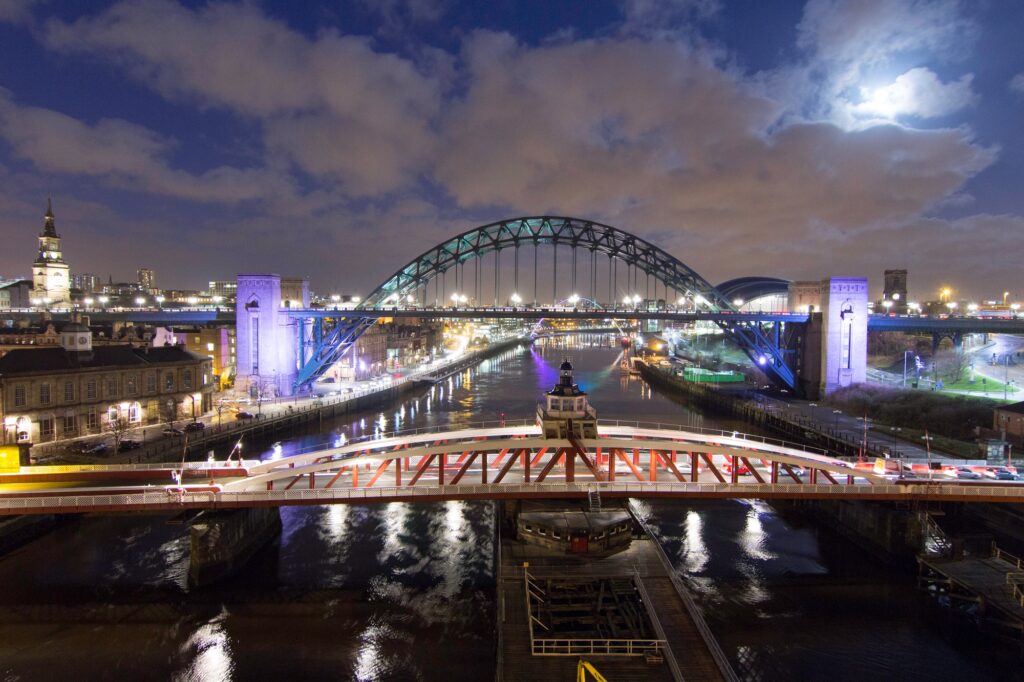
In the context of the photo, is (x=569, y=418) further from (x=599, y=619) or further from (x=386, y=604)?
(x=386, y=604)

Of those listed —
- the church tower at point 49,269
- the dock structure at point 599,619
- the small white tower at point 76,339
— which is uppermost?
the church tower at point 49,269

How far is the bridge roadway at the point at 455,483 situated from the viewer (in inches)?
691

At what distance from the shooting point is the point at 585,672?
433 inches

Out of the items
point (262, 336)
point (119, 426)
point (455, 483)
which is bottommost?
point (119, 426)

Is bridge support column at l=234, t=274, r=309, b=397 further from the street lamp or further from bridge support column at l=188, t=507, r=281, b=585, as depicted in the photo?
the street lamp

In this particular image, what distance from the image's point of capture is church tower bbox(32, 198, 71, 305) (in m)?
86.8

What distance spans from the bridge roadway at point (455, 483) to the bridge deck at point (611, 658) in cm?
222

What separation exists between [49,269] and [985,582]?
352 feet

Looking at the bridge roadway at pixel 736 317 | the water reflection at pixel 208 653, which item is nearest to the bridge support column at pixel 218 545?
the water reflection at pixel 208 653

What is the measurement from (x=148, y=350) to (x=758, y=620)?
118 feet

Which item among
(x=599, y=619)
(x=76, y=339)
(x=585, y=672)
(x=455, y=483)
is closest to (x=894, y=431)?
(x=455, y=483)

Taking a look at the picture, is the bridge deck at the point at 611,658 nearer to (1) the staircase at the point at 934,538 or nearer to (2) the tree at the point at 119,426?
(1) the staircase at the point at 934,538

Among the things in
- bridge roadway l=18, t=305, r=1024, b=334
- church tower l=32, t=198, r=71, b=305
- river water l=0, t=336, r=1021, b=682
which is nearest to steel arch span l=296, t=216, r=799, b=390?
bridge roadway l=18, t=305, r=1024, b=334

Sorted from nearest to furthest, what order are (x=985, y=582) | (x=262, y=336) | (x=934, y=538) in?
(x=985, y=582), (x=934, y=538), (x=262, y=336)
